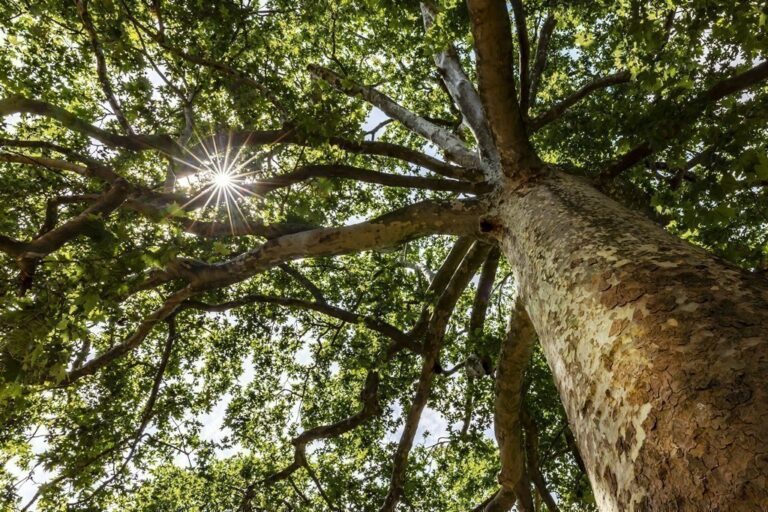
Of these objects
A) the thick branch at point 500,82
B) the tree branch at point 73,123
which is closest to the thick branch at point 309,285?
the tree branch at point 73,123

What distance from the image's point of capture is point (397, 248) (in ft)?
13.7

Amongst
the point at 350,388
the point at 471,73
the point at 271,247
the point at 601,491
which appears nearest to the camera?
the point at 601,491

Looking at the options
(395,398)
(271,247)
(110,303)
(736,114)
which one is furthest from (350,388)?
(736,114)

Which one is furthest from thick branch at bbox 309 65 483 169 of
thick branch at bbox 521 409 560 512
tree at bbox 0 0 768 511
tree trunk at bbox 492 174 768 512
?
thick branch at bbox 521 409 560 512

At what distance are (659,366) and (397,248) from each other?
127 inches

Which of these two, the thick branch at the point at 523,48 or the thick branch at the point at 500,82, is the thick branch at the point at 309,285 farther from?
the thick branch at the point at 500,82

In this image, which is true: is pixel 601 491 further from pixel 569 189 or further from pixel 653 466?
pixel 569 189

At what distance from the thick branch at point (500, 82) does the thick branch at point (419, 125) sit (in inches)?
67.3

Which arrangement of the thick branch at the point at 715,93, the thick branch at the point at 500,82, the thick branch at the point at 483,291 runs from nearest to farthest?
the thick branch at the point at 500,82 → the thick branch at the point at 715,93 → the thick branch at the point at 483,291

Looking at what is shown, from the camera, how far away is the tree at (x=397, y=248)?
1.14 meters

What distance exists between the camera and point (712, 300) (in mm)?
1132

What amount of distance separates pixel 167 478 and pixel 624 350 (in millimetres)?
10321

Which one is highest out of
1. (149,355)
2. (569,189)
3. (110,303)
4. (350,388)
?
(149,355)

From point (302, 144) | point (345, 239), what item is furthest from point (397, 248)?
point (302, 144)
